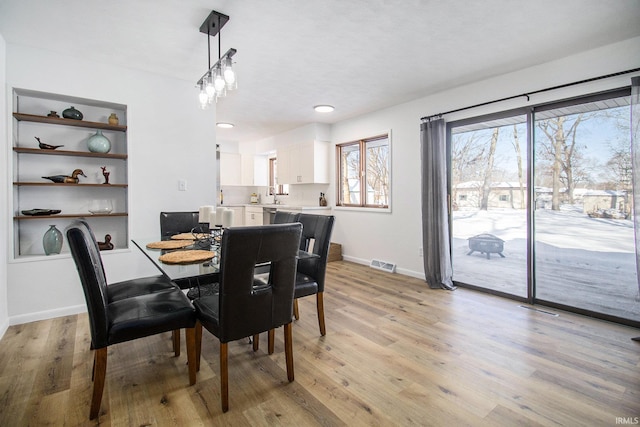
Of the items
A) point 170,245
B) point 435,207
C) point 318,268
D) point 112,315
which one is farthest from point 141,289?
point 435,207

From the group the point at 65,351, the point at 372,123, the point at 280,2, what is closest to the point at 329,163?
the point at 372,123

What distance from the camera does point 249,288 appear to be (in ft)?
5.44

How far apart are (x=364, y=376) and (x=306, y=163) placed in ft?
13.7

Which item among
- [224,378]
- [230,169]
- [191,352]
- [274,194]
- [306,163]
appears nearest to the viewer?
[224,378]

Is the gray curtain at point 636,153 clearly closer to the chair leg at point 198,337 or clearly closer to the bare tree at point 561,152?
the bare tree at point 561,152

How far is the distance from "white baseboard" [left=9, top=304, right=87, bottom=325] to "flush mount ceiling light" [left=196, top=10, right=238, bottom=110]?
2.34m

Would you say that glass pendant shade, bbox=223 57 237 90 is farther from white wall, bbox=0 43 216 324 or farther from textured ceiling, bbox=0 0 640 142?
white wall, bbox=0 43 216 324

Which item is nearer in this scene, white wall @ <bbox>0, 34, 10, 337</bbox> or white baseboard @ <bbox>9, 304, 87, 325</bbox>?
white wall @ <bbox>0, 34, 10, 337</bbox>

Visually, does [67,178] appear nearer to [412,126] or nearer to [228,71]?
[228,71]

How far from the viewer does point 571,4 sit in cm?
215

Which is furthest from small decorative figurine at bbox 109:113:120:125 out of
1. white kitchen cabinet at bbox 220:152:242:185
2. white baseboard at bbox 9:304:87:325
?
white kitchen cabinet at bbox 220:152:242:185

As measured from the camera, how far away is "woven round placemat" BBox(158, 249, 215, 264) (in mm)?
1854

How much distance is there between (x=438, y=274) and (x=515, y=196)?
4.04ft

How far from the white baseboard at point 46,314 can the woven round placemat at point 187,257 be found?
184 centimetres
